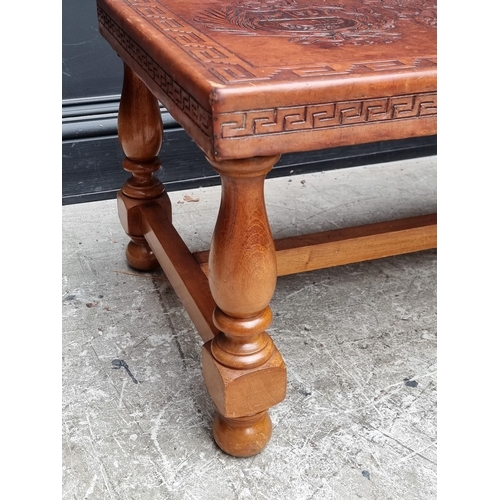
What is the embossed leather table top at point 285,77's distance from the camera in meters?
0.68

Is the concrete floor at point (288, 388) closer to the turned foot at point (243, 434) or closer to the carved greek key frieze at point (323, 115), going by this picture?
the turned foot at point (243, 434)

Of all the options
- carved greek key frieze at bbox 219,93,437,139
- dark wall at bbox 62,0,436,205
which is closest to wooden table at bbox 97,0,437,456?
carved greek key frieze at bbox 219,93,437,139

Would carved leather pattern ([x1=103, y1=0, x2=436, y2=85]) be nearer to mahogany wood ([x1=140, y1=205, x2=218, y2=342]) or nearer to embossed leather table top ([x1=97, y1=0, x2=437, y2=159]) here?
embossed leather table top ([x1=97, y1=0, x2=437, y2=159])

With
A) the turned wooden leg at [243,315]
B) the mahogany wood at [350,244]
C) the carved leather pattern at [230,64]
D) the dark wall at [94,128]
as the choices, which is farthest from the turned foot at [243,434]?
the dark wall at [94,128]

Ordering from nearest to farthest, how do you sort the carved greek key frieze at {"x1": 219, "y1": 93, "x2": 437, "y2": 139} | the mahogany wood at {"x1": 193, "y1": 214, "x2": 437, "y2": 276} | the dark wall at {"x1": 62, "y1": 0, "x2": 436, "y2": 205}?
1. the carved greek key frieze at {"x1": 219, "y1": 93, "x2": 437, "y2": 139}
2. the mahogany wood at {"x1": 193, "y1": 214, "x2": 437, "y2": 276}
3. the dark wall at {"x1": 62, "y1": 0, "x2": 436, "y2": 205}

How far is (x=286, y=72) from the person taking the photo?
0.71m

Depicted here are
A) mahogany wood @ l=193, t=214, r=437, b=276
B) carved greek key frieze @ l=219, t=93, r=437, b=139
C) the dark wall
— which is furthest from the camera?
the dark wall

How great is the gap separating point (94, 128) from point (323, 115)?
102cm

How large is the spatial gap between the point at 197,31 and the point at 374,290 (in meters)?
0.63

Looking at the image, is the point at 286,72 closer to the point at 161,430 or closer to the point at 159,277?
the point at 161,430

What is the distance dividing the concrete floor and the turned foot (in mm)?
18

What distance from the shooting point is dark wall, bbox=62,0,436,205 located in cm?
156

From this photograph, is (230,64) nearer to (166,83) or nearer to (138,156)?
(166,83)
